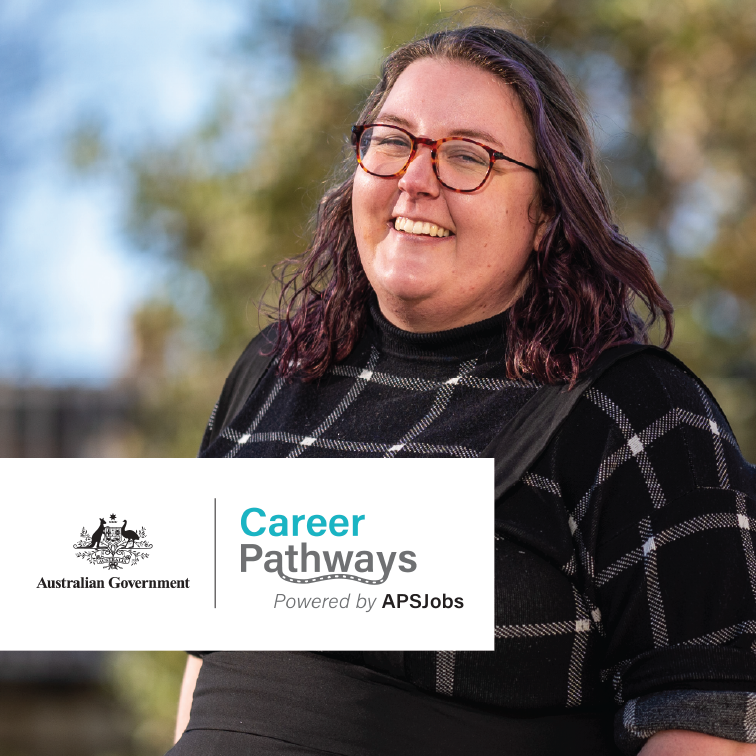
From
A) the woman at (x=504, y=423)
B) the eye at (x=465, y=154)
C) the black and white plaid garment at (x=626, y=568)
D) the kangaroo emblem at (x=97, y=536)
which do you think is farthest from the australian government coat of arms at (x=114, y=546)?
the eye at (x=465, y=154)

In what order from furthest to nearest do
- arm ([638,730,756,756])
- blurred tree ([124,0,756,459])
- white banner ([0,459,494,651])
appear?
blurred tree ([124,0,756,459]) → white banner ([0,459,494,651]) → arm ([638,730,756,756])

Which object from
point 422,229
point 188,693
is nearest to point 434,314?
point 422,229

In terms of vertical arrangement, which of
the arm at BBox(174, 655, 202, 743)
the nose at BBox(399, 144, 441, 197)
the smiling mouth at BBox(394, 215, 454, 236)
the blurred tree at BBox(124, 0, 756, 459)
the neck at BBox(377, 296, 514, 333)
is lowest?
the arm at BBox(174, 655, 202, 743)

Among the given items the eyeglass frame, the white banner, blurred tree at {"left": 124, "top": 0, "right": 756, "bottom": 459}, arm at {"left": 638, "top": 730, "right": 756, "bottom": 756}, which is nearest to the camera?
arm at {"left": 638, "top": 730, "right": 756, "bottom": 756}

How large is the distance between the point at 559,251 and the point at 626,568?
57cm

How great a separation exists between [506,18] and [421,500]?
1.09m

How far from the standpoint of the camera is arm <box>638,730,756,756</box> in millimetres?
1271

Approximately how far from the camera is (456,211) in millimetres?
1614

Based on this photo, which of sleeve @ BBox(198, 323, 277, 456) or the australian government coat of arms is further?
sleeve @ BBox(198, 323, 277, 456)

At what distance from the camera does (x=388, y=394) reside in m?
1.71

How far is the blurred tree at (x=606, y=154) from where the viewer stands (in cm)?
460

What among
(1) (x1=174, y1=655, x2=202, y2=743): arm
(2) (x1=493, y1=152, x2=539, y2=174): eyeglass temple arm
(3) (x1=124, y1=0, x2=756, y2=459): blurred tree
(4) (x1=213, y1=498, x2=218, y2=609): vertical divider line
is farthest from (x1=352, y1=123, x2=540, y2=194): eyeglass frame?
(3) (x1=124, y1=0, x2=756, y2=459): blurred tree

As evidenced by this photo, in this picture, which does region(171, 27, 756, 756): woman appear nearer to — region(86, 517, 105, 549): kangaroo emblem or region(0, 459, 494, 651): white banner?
region(0, 459, 494, 651): white banner

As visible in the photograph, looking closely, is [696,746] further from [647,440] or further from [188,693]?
[188,693]
